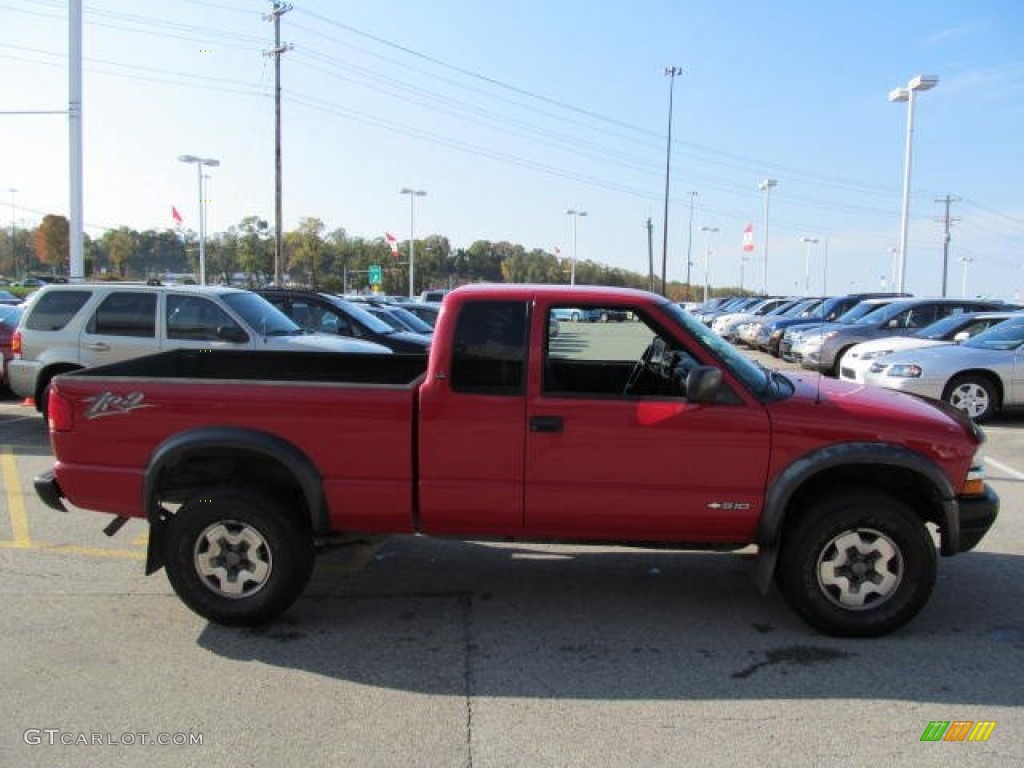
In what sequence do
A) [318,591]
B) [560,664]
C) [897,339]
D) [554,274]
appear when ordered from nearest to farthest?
[560,664] < [318,591] < [897,339] < [554,274]

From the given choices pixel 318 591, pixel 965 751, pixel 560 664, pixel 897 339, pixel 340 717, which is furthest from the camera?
pixel 897 339

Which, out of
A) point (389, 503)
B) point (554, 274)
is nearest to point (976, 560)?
point (389, 503)

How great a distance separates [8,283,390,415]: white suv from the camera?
9.89 metres

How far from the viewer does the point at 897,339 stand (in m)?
13.4

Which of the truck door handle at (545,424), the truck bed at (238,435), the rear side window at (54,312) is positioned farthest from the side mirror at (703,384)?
the rear side window at (54,312)

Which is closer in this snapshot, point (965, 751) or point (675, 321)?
point (965, 751)

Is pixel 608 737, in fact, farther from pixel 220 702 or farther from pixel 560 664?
pixel 220 702

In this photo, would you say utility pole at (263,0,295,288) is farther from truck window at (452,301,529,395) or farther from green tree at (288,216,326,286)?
green tree at (288,216,326,286)

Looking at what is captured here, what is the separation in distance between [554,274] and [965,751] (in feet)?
301

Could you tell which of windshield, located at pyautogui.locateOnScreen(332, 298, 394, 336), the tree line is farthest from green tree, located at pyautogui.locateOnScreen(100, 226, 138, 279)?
windshield, located at pyautogui.locateOnScreen(332, 298, 394, 336)

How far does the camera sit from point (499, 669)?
3953 millimetres

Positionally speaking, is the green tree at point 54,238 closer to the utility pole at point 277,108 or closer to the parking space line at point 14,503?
the utility pole at point 277,108

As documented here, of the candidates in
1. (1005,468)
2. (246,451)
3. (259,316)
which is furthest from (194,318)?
(1005,468)

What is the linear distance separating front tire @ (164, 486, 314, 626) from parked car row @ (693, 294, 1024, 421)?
460 centimetres
